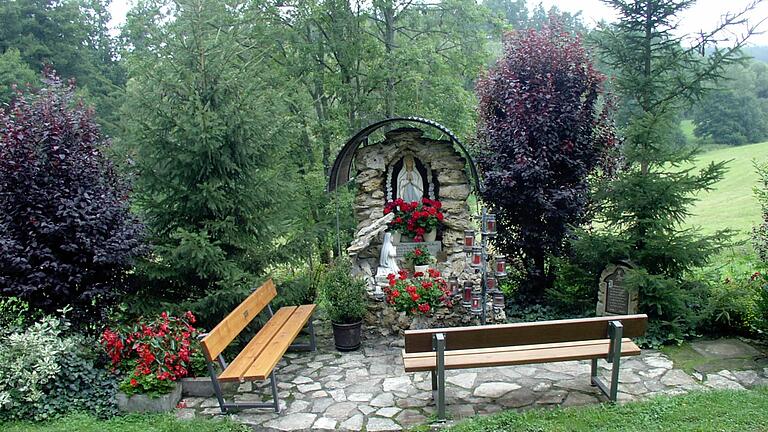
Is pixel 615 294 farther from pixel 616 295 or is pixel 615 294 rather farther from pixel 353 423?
pixel 353 423

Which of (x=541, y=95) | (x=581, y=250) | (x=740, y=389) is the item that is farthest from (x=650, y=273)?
(x=541, y=95)

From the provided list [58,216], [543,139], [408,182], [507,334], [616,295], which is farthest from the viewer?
[408,182]

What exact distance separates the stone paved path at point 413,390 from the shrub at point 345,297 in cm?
64

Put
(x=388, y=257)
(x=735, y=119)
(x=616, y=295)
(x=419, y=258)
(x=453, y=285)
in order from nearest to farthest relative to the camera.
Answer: (x=616, y=295) → (x=453, y=285) → (x=388, y=257) → (x=419, y=258) → (x=735, y=119)

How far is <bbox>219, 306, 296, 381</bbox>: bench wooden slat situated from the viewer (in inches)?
169

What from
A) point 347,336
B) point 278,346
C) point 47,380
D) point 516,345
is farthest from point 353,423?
point 47,380

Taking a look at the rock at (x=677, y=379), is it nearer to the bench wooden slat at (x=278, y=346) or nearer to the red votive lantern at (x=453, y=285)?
the red votive lantern at (x=453, y=285)

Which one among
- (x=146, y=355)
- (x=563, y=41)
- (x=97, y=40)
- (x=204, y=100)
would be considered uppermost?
(x=97, y=40)

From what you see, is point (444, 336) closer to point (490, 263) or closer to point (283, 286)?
point (283, 286)

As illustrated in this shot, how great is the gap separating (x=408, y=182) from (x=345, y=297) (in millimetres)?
2738

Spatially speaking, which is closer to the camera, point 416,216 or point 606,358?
point 606,358

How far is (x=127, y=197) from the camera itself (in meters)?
5.93

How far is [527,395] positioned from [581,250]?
250 centimetres

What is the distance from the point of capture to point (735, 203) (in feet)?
59.8
